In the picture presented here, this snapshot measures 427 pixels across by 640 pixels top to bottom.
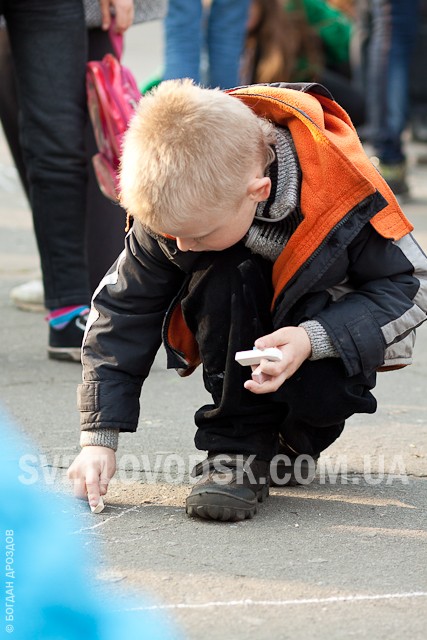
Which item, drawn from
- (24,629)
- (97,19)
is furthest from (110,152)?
(24,629)

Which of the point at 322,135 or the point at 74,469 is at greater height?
the point at 322,135

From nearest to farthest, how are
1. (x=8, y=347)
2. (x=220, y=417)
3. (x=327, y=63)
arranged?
(x=220, y=417) → (x=8, y=347) → (x=327, y=63)

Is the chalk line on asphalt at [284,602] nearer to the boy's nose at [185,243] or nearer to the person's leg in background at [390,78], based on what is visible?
the boy's nose at [185,243]

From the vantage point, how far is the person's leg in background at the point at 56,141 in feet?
10.6

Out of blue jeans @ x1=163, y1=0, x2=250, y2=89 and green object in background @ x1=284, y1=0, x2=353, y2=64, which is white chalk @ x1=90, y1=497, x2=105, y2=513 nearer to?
blue jeans @ x1=163, y1=0, x2=250, y2=89

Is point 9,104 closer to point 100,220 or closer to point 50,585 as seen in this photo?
point 100,220

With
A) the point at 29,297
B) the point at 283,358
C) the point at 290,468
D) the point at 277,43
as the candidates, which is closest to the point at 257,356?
the point at 283,358

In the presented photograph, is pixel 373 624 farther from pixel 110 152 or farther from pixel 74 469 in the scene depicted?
pixel 110 152

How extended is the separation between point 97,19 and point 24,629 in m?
2.05

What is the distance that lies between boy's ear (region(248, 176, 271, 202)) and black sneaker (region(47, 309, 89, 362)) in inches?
49.0

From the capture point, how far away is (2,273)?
4.60m

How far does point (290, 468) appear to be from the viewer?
8.38 feet

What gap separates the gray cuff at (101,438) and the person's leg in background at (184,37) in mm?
2802

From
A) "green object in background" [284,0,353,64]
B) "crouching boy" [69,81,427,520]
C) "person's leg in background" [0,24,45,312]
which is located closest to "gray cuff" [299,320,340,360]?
"crouching boy" [69,81,427,520]
